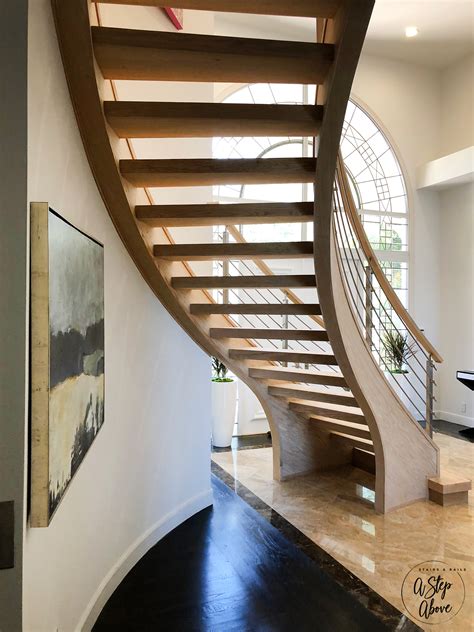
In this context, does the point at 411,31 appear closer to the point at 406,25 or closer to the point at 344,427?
the point at 406,25

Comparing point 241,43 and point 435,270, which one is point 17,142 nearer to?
point 241,43

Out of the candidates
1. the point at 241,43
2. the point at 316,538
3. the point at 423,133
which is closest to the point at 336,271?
the point at 241,43

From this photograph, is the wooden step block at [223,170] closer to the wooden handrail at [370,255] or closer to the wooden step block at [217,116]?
the wooden step block at [217,116]

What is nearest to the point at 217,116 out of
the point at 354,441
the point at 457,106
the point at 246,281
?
the point at 246,281

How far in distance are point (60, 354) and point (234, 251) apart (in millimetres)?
1438

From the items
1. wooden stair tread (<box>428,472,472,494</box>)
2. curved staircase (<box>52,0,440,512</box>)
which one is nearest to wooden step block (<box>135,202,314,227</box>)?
curved staircase (<box>52,0,440,512</box>)

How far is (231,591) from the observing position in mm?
2535

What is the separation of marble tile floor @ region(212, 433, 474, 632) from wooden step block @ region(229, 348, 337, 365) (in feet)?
3.72

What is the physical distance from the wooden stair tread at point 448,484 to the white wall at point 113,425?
69.9 inches

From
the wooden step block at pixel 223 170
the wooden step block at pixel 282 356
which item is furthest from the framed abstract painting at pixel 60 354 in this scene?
the wooden step block at pixel 282 356

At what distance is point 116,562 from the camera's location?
2572 millimetres

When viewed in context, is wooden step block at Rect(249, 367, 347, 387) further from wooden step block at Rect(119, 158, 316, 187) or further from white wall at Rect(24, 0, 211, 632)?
wooden step block at Rect(119, 158, 316, 187)

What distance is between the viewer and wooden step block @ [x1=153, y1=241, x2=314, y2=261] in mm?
2654

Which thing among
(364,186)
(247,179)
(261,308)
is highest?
(364,186)
